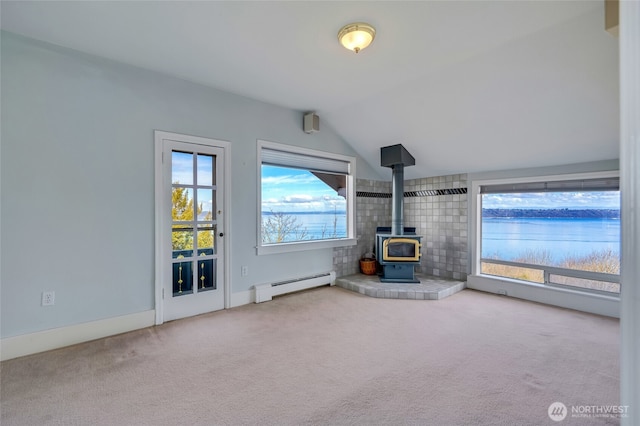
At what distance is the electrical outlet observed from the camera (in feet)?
8.71

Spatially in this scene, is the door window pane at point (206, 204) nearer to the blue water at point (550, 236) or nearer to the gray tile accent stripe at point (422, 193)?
the gray tile accent stripe at point (422, 193)

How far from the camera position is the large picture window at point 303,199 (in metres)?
4.19

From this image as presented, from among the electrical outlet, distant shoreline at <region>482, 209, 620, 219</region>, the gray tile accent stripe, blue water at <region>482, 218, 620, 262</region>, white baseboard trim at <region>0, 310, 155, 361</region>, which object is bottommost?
white baseboard trim at <region>0, 310, 155, 361</region>

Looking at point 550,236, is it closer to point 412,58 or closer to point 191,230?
point 412,58

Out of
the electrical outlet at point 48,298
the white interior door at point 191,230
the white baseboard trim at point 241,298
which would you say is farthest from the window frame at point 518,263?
the electrical outlet at point 48,298

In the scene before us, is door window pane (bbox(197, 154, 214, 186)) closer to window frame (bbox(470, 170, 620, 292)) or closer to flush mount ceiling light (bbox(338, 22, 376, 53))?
flush mount ceiling light (bbox(338, 22, 376, 53))

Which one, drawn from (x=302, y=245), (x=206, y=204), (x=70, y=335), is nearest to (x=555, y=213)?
(x=302, y=245)

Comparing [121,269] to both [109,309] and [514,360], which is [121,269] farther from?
[514,360]

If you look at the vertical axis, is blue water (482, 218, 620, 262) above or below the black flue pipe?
below

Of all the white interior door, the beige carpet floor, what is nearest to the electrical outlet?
the beige carpet floor

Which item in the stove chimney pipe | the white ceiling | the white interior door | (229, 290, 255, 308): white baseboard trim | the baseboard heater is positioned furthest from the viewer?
the stove chimney pipe

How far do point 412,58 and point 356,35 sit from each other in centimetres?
74

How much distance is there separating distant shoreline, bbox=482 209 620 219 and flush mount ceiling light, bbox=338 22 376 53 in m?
3.18

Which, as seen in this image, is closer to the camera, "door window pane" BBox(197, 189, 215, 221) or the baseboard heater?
"door window pane" BBox(197, 189, 215, 221)
